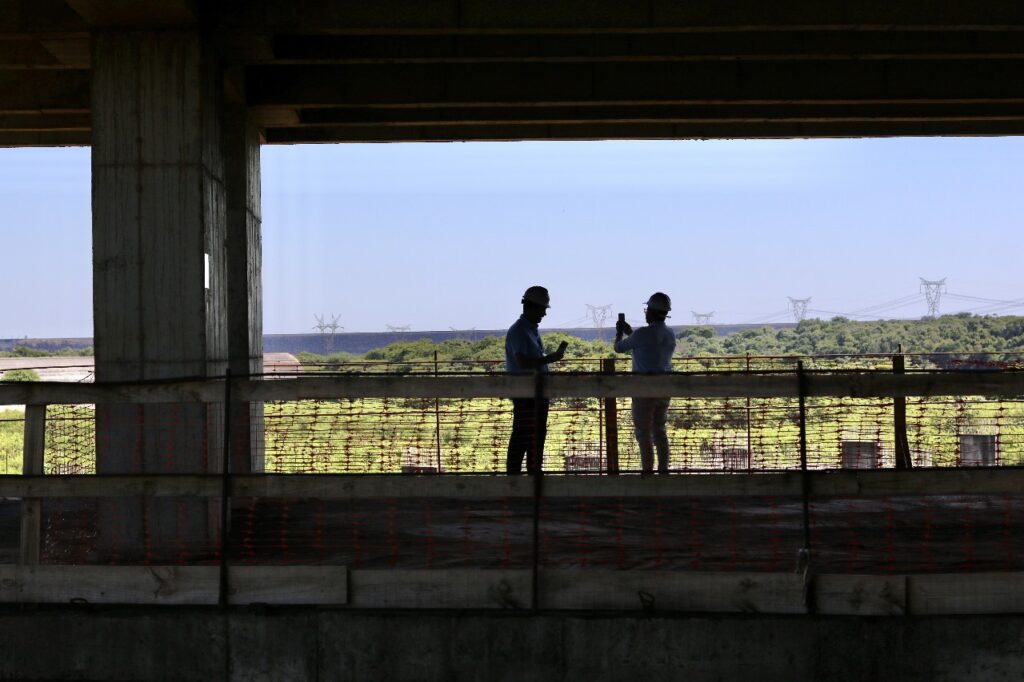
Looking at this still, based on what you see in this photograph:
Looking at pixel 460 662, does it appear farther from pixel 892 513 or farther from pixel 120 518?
pixel 892 513

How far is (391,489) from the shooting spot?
6125 mm

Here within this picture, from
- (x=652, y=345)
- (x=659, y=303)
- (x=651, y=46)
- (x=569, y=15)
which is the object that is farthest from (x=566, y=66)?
(x=652, y=345)

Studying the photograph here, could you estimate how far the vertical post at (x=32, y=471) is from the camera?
6422 millimetres

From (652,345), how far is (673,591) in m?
4.76

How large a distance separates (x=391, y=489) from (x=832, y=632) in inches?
103

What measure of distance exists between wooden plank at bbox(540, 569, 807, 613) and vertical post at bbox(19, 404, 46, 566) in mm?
3134

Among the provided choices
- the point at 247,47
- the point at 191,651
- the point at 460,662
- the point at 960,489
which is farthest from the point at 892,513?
the point at 247,47

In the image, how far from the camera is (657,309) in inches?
415

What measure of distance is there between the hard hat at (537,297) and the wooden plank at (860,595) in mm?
4667

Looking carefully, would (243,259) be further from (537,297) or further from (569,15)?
(569,15)

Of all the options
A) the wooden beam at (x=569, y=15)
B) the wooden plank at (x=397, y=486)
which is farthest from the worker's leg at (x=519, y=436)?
the wooden plank at (x=397, y=486)

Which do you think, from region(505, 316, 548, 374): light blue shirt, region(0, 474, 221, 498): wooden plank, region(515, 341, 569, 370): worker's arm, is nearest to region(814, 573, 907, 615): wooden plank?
region(0, 474, 221, 498): wooden plank

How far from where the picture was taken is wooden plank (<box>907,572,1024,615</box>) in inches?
235

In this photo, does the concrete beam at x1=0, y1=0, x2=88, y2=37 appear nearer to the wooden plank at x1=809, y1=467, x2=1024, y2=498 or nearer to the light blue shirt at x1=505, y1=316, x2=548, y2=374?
the light blue shirt at x1=505, y1=316, x2=548, y2=374
